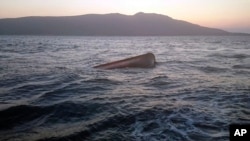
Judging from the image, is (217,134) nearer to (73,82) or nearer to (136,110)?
(136,110)

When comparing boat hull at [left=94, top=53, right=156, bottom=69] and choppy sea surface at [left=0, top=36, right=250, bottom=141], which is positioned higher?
boat hull at [left=94, top=53, right=156, bottom=69]

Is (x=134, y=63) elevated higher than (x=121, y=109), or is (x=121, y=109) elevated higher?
(x=134, y=63)

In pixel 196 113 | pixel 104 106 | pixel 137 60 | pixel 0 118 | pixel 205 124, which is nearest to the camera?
pixel 205 124

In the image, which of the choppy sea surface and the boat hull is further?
the boat hull

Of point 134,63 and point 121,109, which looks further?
point 134,63

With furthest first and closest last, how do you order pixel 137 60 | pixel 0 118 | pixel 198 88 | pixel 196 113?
pixel 137 60, pixel 198 88, pixel 196 113, pixel 0 118

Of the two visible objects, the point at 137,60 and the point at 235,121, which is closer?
the point at 235,121

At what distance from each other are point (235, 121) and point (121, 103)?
4117 millimetres

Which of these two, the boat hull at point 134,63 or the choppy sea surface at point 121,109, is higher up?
the boat hull at point 134,63

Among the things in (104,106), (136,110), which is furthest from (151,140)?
(104,106)

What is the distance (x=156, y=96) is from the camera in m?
11.7

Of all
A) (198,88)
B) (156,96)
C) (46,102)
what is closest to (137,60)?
(198,88)

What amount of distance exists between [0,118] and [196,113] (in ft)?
20.8

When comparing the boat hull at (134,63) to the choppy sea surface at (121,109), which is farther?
the boat hull at (134,63)
